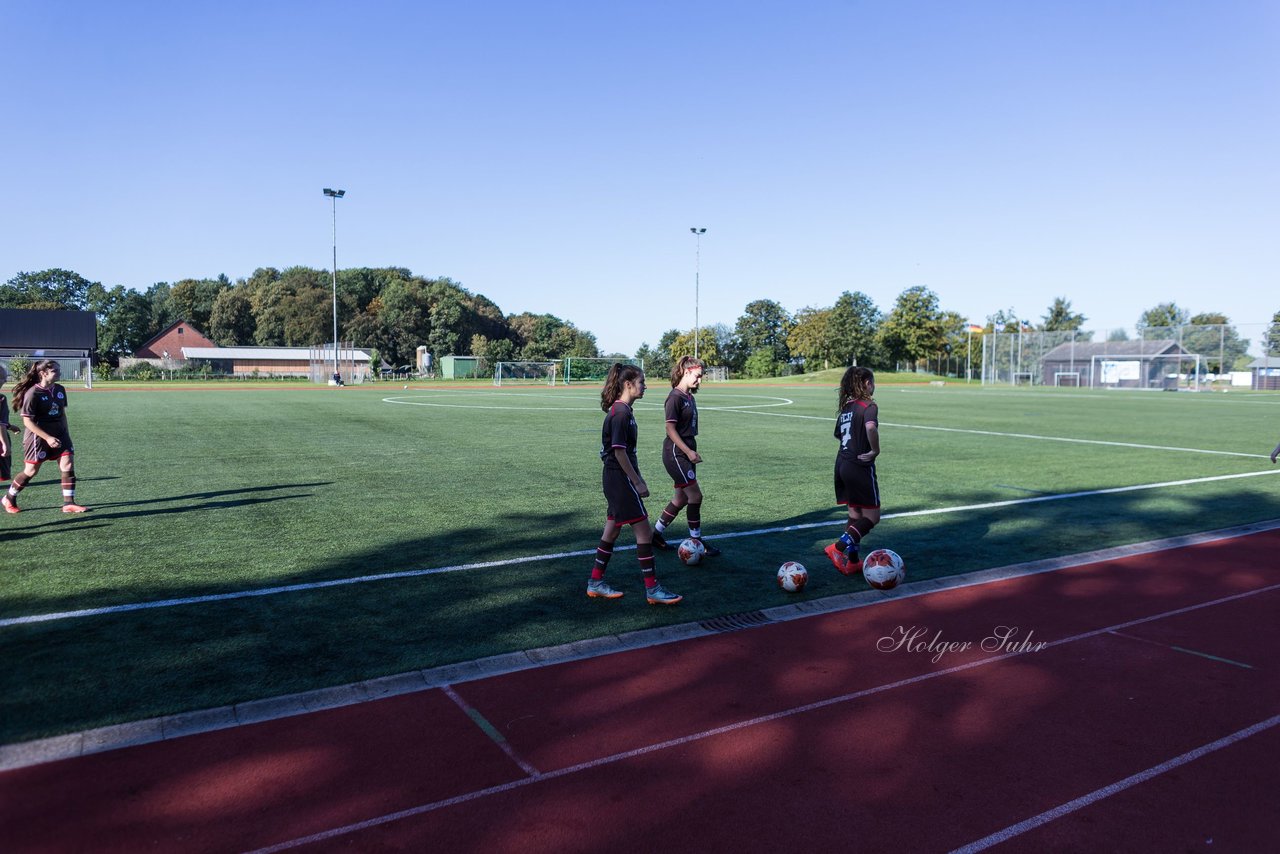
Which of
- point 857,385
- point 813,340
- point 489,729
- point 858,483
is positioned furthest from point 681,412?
point 813,340

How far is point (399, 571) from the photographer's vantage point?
7.70m

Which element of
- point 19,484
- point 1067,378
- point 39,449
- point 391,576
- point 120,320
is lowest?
point 391,576

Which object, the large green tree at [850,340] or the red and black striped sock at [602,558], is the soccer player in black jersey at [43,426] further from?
the large green tree at [850,340]

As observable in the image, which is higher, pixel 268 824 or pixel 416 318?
pixel 416 318

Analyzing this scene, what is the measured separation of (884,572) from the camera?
7277mm

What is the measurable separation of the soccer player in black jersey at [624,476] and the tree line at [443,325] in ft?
253

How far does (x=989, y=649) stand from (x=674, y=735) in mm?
2746

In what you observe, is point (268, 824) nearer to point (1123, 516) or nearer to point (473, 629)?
point (473, 629)

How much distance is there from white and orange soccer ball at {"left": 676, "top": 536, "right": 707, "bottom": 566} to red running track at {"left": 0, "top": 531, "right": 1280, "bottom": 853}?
1962mm

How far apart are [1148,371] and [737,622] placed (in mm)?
67518

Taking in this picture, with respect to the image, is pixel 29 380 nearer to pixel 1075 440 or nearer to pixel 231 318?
pixel 1075 440

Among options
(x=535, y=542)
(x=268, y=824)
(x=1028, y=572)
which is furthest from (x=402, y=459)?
(x=268, y=824)

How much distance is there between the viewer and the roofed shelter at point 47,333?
233 ft

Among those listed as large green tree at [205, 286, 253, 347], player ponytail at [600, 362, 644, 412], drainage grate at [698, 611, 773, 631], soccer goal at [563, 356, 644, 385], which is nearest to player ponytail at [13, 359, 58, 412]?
player ponytail at [600, 362, 644, 412]
